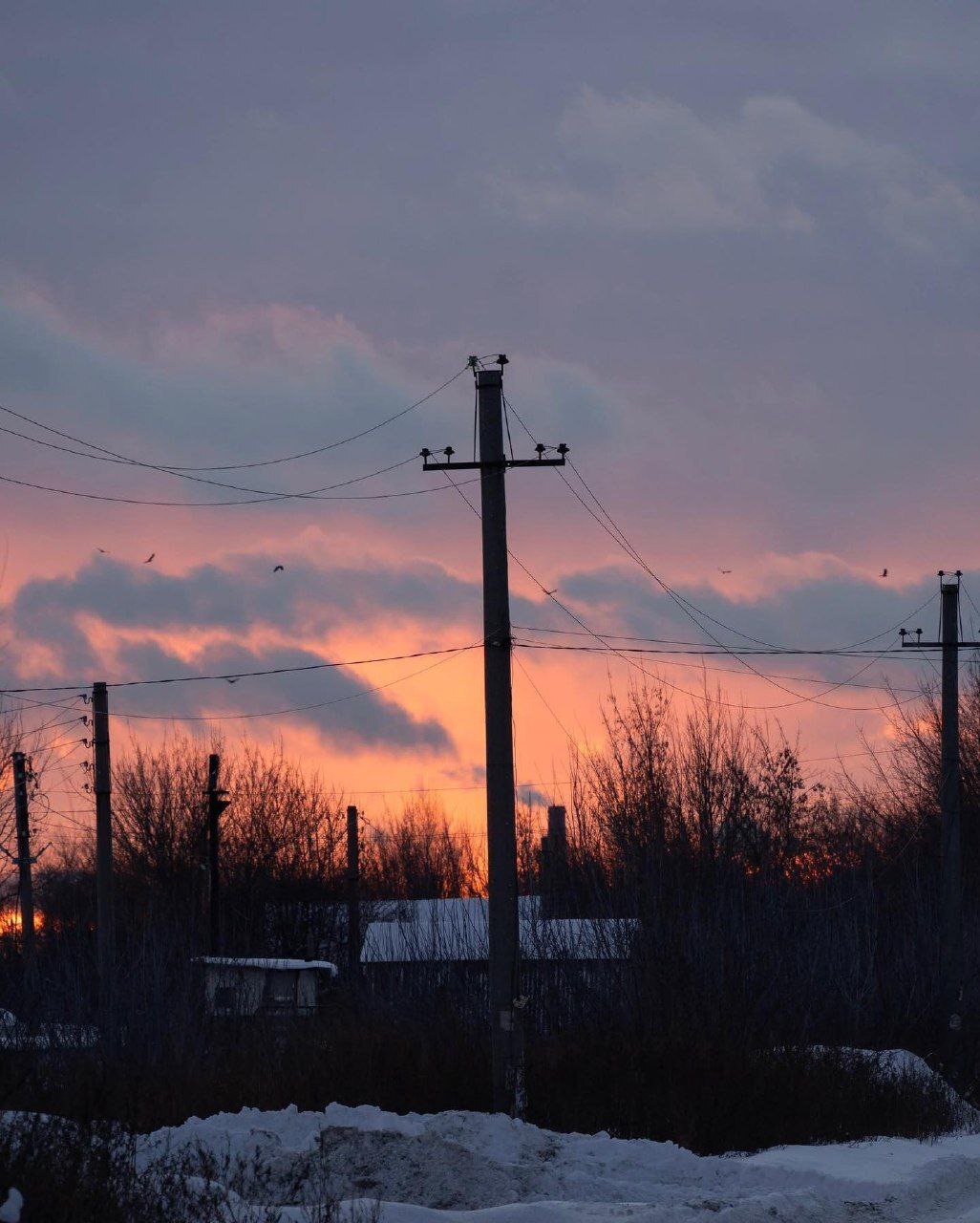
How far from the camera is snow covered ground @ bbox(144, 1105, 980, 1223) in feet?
38.9

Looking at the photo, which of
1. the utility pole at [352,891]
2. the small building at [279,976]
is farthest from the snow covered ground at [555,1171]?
the utility pole at [352,891]

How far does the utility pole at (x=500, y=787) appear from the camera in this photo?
1619 cm

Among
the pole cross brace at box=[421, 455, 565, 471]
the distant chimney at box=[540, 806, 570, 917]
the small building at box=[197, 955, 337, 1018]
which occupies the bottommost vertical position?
the small building at box=[197, 955, 337, 1018]

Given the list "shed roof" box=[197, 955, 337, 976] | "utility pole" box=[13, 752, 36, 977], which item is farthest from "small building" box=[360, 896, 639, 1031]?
"utility pole" box=[13, 752, 36, 977]

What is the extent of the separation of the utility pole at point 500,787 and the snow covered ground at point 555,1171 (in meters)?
1.73

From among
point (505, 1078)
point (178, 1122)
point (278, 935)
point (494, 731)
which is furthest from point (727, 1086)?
point (278, 935)

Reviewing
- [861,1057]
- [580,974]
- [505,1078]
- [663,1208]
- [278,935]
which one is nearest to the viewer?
[663,1208]

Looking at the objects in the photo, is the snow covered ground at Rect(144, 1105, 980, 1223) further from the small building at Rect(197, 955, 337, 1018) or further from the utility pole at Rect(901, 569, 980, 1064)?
the small building at Rect(197, 955, 337, 1018)

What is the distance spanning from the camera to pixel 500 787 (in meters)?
16.4

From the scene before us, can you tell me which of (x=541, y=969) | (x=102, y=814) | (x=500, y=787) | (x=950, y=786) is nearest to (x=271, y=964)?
(x=102, y=814)

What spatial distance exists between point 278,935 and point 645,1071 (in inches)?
1392

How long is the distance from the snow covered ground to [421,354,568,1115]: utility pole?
1.73 meters

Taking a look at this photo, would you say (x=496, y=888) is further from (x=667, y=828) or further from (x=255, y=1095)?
(x=667, y=828)

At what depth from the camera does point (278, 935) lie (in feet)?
168
